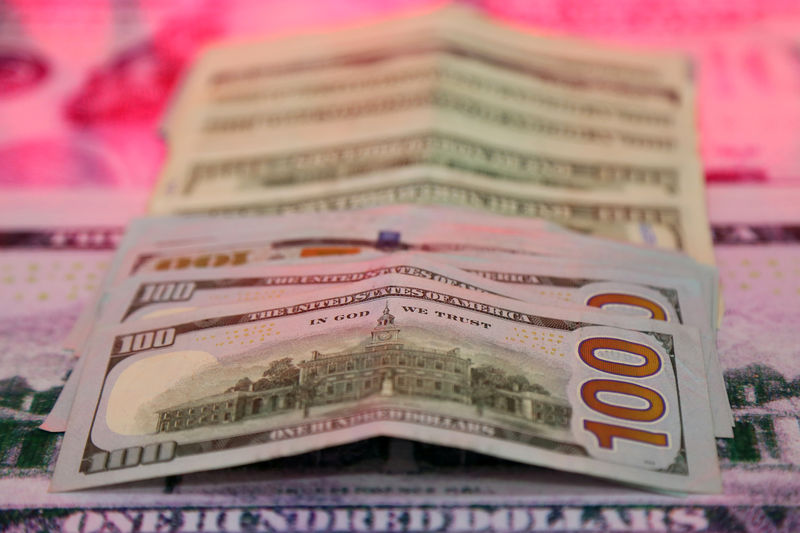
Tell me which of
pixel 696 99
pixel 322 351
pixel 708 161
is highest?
pixel 696 99

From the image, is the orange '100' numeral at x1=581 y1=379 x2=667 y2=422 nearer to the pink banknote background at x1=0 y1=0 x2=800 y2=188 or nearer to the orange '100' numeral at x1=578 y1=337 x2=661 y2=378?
the orange '100' numeral at x1=578 y1=337 x2=661 y2=378

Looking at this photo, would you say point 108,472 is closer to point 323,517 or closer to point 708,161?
point 323,517

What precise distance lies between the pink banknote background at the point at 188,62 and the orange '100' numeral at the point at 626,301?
294 mm

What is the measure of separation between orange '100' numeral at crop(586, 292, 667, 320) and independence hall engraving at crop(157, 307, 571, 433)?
0.43 feet

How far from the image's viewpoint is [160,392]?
64 cm

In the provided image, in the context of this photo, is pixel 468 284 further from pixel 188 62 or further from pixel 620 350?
pixel 188 62

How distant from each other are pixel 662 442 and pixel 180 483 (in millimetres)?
359

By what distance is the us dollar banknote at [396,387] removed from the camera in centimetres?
59

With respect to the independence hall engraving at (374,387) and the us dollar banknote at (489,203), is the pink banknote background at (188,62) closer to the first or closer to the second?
the us dollar banknote at (489,203)

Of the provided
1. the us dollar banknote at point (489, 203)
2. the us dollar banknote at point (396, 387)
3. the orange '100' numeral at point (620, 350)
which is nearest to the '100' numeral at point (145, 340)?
the us dollar banknote at point (396, 387)

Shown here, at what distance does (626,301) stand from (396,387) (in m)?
0.24

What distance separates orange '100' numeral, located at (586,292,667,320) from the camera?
71cm

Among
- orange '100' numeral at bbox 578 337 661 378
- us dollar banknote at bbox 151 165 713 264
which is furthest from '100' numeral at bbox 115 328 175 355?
orange '100' numeral at bbox 578 337 661 378

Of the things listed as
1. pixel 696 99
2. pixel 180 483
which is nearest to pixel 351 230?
pixel 180 483
